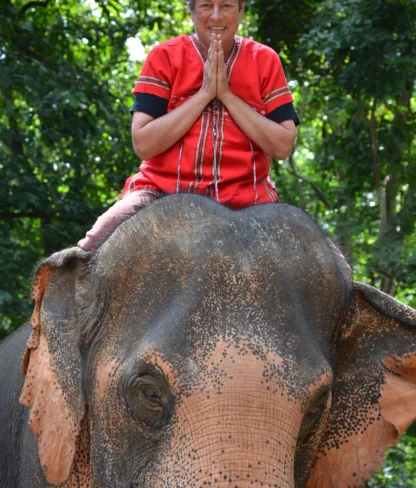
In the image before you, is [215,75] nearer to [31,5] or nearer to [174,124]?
[174,124]

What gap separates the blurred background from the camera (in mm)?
5988

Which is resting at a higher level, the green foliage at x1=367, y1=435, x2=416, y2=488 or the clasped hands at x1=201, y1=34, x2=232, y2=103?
the clasped hands at x1=201, y1=34, x2=232, y2=103

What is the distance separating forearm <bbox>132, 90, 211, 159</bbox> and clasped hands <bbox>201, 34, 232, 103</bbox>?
0.08 ft

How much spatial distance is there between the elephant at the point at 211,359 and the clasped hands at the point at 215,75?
0.98 feet

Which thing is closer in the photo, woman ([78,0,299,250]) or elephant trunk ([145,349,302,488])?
elephant trunk ([145,349,302,488])

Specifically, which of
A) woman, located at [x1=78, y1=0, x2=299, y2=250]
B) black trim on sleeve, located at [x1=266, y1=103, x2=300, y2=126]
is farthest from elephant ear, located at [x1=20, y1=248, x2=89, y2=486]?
black trim on sleeve, located at [x1=266, y1=103, x2=300, y2=126]

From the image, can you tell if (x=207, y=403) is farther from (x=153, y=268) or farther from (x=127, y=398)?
(x=153, y=268)

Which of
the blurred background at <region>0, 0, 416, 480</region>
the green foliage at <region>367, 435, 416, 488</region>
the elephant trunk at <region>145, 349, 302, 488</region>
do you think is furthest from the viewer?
the blurred background at <region>0, 0, 416, 480</region>

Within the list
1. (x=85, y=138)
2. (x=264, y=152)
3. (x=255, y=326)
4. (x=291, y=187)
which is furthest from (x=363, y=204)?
(x=255, y=326)

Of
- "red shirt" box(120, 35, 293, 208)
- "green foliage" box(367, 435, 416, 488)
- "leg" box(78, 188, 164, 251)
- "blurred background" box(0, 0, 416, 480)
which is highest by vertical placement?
"red shirt" box(120, 35, 293, 208)

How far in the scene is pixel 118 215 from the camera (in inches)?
112

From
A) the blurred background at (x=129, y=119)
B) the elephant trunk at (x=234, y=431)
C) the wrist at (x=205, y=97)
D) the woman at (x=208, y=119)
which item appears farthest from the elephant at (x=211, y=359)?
the blurred background at (x=129, y=119)

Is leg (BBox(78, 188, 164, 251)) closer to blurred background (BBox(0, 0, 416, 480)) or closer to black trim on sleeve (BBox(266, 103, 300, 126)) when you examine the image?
black trim on sleeve (BBox(266, 103, 300, 126))

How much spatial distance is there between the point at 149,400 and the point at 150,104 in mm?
846
